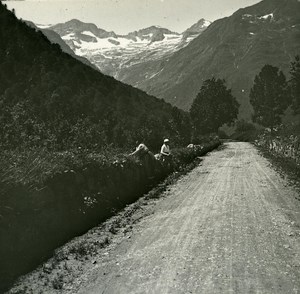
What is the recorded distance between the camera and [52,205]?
10.2 metres

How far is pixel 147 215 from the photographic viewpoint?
1286 centimetres

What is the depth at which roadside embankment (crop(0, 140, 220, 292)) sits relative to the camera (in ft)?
27.2

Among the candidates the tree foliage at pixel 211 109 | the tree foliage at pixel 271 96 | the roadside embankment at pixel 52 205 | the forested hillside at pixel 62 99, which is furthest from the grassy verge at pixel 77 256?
the tree foliage at pixel 271 96

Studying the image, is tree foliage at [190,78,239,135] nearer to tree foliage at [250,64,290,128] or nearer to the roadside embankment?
tree foliage at [250,64,290,128]

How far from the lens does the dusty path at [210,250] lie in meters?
6.93

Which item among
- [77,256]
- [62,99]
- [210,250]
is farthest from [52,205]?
[62,99]

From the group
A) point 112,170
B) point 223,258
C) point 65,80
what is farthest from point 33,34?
point 223,258

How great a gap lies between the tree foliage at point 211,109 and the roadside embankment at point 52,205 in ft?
181

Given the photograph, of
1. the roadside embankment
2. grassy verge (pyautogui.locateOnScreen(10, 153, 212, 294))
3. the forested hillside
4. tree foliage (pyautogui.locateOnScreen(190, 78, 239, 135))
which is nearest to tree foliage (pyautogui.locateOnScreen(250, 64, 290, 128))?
tree foliage (pyautogui.locateOnScreen(190, 78, 239, 135))

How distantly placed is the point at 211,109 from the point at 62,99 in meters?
34.2

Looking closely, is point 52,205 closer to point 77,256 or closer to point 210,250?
point 77,256

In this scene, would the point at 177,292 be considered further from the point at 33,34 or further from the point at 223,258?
the point at 33,34

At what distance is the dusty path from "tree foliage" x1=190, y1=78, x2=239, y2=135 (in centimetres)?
5610

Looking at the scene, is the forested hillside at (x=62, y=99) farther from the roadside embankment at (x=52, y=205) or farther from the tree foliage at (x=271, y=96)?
the tree foliage at (x=271, y=96)
